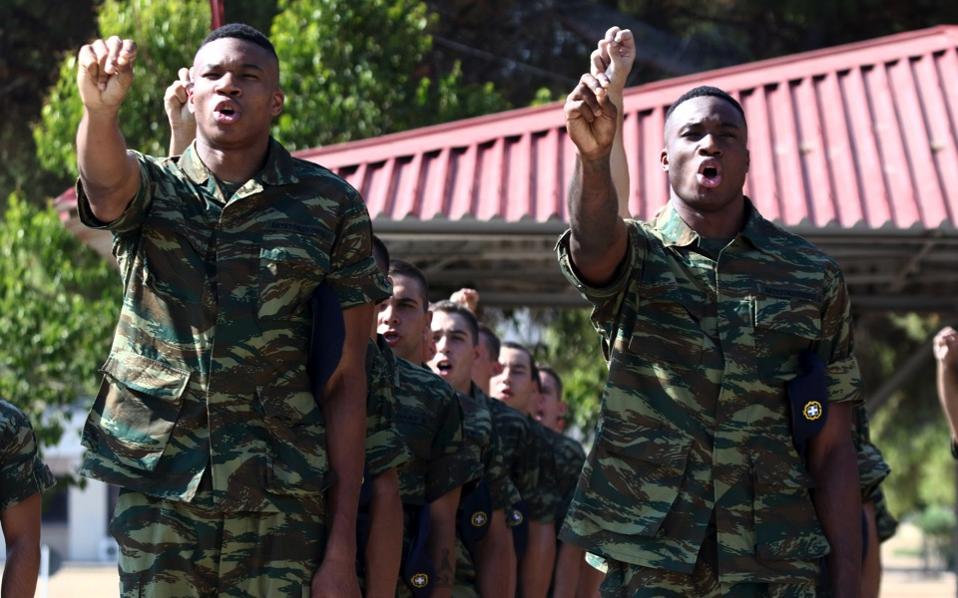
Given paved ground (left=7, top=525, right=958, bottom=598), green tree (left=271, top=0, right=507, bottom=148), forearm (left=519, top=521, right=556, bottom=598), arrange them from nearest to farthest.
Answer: forearm (left=519, top=521, right=556, bottom=598) < green tree (left=271, top=0, right=507, bottom=148) < paved ground (left=7, top=525, right=958, bottom=598)

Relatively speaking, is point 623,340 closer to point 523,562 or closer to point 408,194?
point 523,562

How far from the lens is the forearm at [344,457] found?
471 centimetres

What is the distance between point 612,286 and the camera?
4863 millimetres

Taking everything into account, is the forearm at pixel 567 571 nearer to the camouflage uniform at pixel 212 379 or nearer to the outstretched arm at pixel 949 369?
the outstretched arm at pixel 949 369

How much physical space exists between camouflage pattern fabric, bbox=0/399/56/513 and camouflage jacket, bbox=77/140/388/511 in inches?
51.5

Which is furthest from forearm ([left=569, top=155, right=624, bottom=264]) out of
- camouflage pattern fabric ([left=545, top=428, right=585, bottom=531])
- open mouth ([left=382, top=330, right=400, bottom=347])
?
camouflage pattern fabric ([left=545, top=428, right=585, bottom=531])

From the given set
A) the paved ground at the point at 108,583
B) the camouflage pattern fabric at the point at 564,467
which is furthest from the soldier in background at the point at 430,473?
the paved ground at the point at 108,583

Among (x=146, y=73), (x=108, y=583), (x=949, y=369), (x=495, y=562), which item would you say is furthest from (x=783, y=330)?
(x=108, y=583)

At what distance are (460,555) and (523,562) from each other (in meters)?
1.86

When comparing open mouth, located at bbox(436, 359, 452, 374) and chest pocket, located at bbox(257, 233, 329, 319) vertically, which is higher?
open mouth, located at bbox(436, 359, 452, 374)

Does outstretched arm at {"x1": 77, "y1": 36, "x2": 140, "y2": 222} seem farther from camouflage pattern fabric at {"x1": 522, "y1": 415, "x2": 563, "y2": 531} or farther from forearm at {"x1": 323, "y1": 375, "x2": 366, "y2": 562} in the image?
camouflage pattern fabric at {"x1": 522, "y1": 415, "x2": 563, "y2": 531}

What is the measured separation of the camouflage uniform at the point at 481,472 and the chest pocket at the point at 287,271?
78.5 inches

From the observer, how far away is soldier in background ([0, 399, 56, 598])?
5867 millimetres

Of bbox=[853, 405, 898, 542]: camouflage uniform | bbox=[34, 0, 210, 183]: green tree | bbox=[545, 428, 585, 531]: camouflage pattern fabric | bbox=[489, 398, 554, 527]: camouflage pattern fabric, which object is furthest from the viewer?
bbox=[34, 0, 210, 183]: green tree
